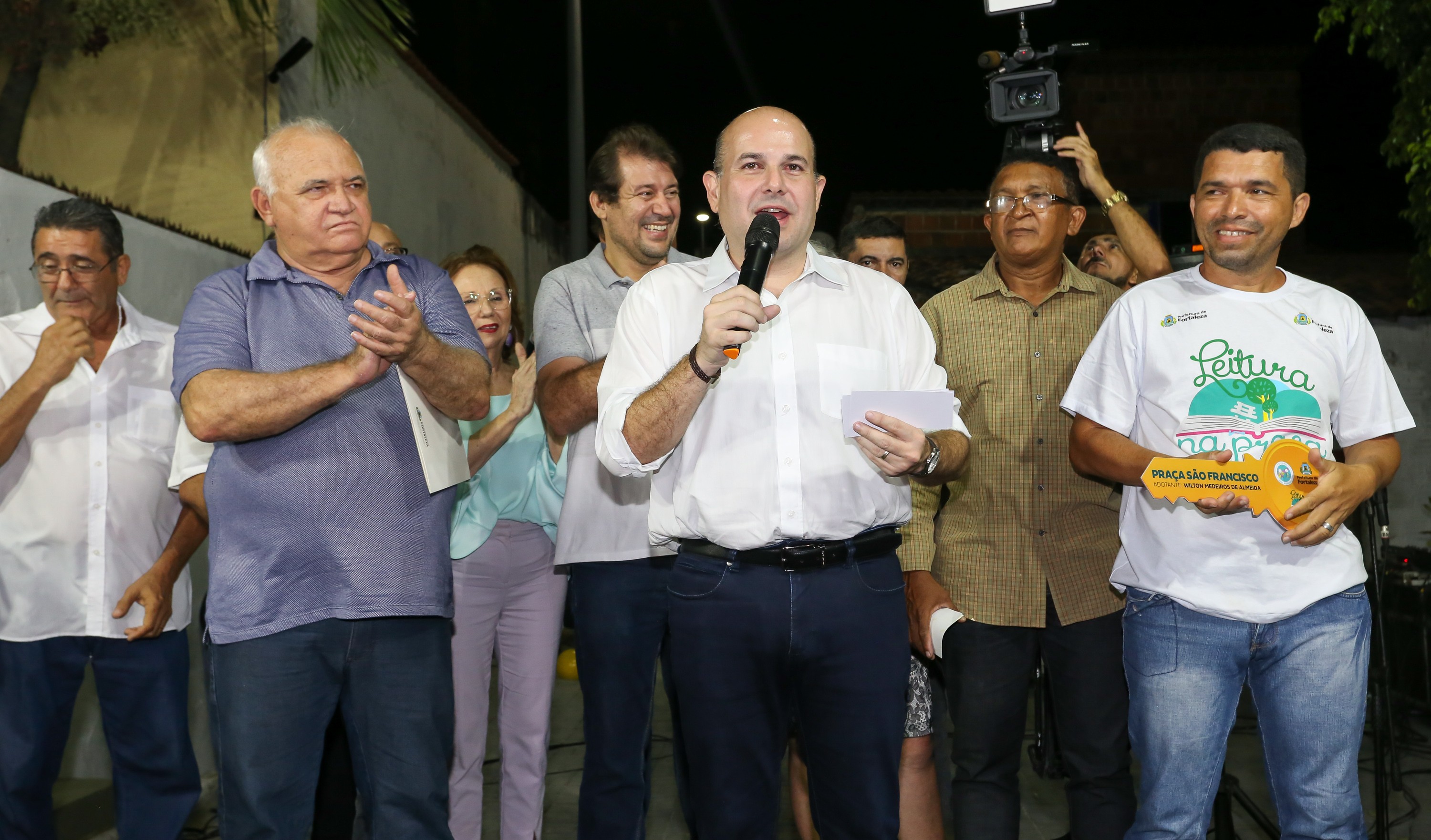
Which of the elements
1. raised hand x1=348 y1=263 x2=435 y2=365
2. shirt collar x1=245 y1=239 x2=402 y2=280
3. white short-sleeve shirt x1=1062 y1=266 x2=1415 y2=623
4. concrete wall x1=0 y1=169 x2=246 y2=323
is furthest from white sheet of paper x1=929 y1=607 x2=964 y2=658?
concrete wall x1=0 y1=169 x2=246 y2=323

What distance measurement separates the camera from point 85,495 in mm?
3189

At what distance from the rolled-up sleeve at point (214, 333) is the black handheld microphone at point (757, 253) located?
3.63 feet

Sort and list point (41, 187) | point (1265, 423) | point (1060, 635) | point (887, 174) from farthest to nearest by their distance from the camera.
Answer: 1. point (887, 174)
2. point (41, 187)
3. point (1060, 635)
4. point (1265, 423)

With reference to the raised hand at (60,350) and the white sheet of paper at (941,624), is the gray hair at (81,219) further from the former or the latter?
the white sheet of paper at (941,624)

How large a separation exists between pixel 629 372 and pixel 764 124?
61cm

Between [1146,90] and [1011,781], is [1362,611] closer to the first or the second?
[1011,781]

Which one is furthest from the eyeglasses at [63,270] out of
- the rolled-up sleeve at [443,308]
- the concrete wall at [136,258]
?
the rolled-up sleeve at [443,308]

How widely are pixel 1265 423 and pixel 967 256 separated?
563 centimetres

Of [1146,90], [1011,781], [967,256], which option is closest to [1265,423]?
[1011,781]

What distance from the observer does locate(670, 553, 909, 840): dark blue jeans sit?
2.22 metres

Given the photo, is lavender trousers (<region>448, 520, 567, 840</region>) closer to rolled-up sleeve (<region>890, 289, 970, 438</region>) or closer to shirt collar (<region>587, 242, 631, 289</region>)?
shirt collar (<region>587, 242, 631, 289</region>)

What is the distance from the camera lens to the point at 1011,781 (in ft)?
9.53

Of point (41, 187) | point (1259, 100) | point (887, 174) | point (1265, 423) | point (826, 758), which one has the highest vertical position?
point (887, 174)

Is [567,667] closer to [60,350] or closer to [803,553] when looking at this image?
[60,350]
